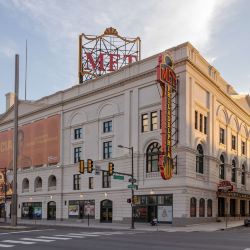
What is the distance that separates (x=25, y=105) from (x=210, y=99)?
3381 cm

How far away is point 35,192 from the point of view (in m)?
74.3

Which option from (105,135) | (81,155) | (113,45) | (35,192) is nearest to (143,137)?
(105,135)

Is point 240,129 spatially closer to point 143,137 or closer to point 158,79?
point 143,137

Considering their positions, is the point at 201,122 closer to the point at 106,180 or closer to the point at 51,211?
the point at 106,180

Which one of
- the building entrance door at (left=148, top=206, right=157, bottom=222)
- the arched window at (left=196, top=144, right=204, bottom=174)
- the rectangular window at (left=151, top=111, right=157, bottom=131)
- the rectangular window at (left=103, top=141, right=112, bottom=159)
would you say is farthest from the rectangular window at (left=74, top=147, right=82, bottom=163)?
the arched window at (left=196, top=144, right=204, bottom=174)

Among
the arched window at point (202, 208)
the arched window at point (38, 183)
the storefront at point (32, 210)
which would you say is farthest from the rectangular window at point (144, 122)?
the storefront at point (32, 210)

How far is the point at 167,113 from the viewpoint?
51125 millimetres

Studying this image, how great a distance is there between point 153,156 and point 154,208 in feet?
20.0

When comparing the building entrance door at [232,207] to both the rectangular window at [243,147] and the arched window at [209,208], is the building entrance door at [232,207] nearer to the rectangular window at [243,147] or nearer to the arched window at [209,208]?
the arched window at [209,208]

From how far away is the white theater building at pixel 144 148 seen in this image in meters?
53.3

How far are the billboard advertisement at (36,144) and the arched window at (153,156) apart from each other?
18840 mm

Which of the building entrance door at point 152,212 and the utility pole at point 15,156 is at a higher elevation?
the utility pole at point 15,156

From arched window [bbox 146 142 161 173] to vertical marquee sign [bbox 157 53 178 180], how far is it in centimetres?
286

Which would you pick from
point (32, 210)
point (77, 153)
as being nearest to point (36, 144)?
point (32, 210)
